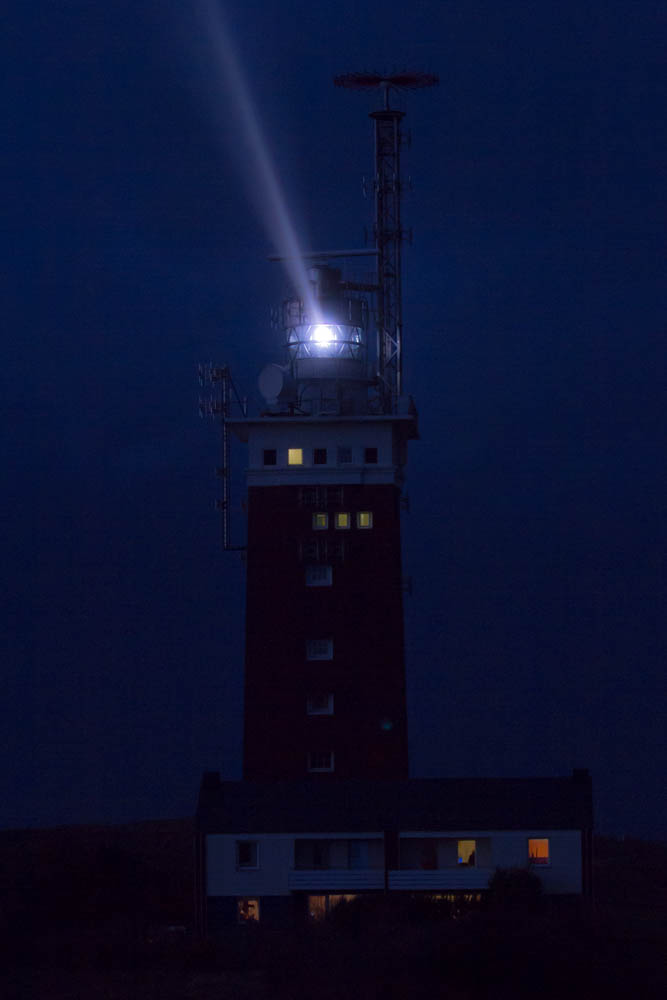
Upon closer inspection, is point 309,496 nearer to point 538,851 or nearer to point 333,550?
point 333,550

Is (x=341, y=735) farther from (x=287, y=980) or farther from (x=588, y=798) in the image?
(x=287, y=980)

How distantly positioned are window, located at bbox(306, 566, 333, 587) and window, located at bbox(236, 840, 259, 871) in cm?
1018

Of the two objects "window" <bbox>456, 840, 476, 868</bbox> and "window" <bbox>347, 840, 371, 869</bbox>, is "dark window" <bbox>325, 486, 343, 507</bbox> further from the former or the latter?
Result: "window" <bbox>456, 840, 476, 868</bbox>

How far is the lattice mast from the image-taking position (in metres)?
66.5

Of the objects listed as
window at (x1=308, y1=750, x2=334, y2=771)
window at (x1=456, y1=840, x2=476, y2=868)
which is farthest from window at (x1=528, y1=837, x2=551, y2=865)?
window at (x1=308, y1=750, x2=334, y2=771)

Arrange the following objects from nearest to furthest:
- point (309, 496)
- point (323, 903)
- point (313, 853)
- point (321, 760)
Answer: point (323, 903) < point (313, 853) < point (321, 760) < point (309, 496)

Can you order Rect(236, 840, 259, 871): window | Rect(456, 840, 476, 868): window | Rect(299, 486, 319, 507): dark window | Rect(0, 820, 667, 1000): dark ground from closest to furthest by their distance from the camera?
1. Rect(0, 820, 667, 1000): dark ground
2. Rect(236, 840, 259, 871): window
3. Rect(456, 840, 476, 868): window
4. Rect(299, 486, 319, 507): dark window

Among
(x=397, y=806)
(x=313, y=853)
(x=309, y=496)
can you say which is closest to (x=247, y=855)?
(x=313, y=853)

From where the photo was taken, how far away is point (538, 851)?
5609 centimetres

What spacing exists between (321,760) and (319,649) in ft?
12.0

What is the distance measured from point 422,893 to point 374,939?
6.04 m

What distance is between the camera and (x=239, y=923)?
55812 mm

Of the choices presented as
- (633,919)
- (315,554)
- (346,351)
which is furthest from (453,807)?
(346,351)

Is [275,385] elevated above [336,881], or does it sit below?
above
